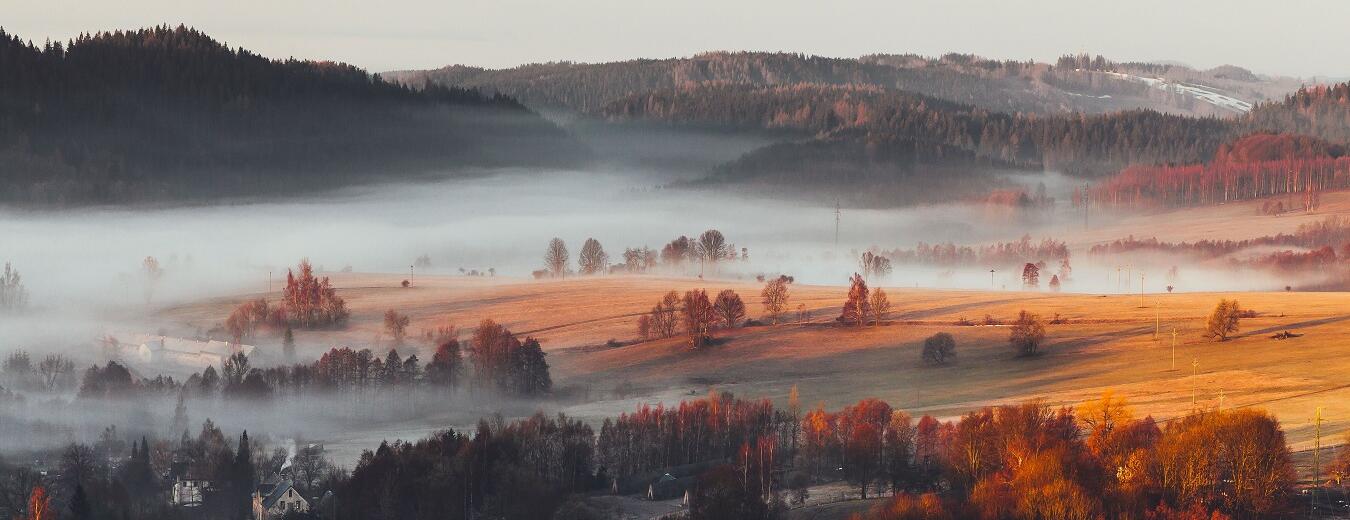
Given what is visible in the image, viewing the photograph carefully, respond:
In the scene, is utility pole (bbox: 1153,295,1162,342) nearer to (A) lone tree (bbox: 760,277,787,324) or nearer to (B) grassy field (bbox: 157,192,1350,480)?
(B) grassy field (bbox: 157,192,1350,480)

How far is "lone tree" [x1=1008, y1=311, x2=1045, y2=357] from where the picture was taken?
Result: 478 feet

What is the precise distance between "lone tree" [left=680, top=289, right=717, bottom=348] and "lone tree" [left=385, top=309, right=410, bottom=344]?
2224 centimetres

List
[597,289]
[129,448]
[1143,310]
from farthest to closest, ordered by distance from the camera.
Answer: [597,289] → [1143,310] → [129,448]

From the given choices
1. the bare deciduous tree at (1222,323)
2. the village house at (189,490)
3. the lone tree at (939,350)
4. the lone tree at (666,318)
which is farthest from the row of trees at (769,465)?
the lone tree at (666,318)

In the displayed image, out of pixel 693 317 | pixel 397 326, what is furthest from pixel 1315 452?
pixel 397 326

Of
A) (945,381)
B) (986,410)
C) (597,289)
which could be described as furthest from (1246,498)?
(597,289)

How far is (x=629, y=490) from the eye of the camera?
107m

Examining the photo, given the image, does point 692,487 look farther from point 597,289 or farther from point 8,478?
point 597,289

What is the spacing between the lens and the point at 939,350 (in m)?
147

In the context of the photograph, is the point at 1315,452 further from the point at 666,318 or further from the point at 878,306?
the point at 666,318

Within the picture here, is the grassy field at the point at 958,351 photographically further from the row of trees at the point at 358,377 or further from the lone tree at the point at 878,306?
the row of trees at the point at 358,377

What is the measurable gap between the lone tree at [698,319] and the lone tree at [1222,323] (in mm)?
34878

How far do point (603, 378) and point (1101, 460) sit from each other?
52.5m

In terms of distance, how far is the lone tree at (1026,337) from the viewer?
14575 centimetres
